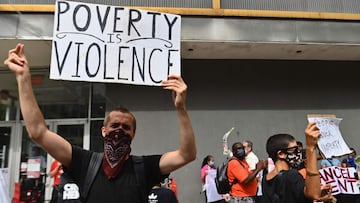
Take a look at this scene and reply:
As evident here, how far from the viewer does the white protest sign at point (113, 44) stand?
9.77 ft

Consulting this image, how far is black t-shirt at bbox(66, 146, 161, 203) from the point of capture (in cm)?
237

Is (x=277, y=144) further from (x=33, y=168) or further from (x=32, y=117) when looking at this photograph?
(x=33, y=168)

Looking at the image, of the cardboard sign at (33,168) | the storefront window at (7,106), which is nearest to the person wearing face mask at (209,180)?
the cardboard sign at (33,168)

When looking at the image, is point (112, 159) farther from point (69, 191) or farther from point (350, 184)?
point (350, 184)

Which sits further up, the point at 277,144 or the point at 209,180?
the point at 277,144

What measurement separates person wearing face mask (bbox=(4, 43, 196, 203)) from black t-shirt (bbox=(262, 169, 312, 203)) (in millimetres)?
1081

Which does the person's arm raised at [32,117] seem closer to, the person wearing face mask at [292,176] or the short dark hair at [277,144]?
Answer: the person wearing face mask at [292,176]

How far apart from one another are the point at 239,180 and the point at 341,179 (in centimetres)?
175

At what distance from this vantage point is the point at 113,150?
2490mm

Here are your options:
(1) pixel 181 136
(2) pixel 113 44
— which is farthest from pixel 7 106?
(1) pixel 181 136

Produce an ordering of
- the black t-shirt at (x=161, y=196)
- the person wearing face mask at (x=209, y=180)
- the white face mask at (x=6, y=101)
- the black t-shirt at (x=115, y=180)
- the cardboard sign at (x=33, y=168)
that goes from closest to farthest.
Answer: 1. the black t-shirt at (x=115, y=180)
2. the black t-shirt at (x=161, y=196)
3. the person wearing face mask at (x=209, y=180)
4. the cardboard sign at (x=33, y=168)
5. the white face mask at (x=6, y=101)

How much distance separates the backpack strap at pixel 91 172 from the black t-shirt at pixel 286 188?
4.89 ft

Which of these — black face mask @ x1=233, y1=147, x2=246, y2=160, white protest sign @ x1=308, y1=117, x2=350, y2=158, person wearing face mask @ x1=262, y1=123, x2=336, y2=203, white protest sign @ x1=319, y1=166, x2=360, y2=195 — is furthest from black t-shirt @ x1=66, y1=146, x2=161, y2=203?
white protest sign @ x1=319, y1=166, x2=360, y2=195

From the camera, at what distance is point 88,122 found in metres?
9.98
